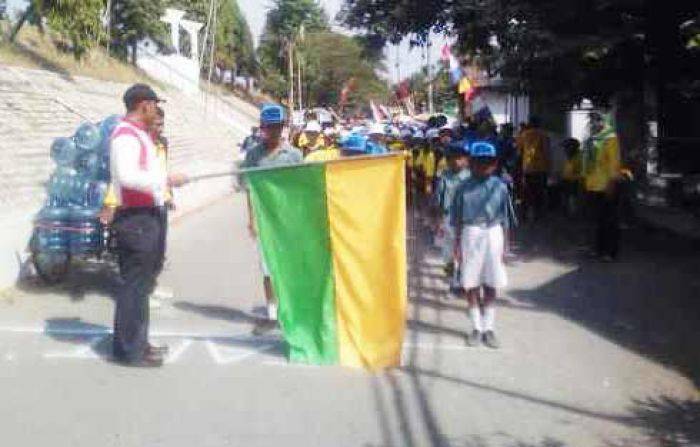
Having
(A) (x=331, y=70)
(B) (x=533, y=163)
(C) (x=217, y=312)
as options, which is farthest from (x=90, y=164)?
(A) (x=331, y=70)

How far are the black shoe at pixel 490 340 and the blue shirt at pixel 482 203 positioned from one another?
0.88 metres

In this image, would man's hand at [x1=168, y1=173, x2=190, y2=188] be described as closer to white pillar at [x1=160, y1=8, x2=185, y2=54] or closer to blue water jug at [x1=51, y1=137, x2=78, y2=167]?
blue water jug at [x1=51, y1=137, x2=78, y2=167]

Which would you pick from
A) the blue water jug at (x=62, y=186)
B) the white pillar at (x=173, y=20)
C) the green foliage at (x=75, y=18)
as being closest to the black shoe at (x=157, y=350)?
the blue water jug at (x=62, y=186)

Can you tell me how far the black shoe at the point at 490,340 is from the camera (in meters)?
7.96

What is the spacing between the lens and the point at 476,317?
26.3 feet

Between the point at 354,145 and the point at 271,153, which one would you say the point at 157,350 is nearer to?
the point at 271,153

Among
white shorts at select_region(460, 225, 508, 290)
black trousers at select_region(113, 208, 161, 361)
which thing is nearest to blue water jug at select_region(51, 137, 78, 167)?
black trousers at select_region(113, 208, 161, 361)

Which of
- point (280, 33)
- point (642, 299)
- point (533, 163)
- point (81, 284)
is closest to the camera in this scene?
point (642, 299)

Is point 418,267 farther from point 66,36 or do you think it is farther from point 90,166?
point 66,36

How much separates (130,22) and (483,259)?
43388 mm

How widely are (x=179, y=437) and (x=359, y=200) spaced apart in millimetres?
2301

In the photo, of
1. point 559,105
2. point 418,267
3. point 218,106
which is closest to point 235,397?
point 418,267

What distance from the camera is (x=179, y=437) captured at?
217 inches

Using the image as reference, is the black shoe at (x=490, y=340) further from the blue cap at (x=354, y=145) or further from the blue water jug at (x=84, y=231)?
the blue water jug at (x=84, y=231)
